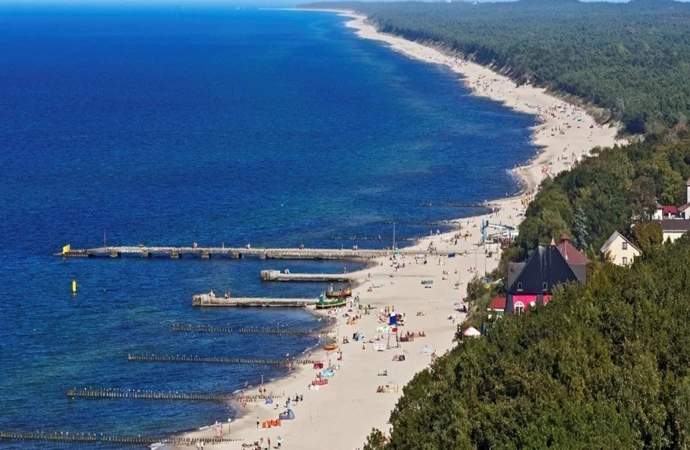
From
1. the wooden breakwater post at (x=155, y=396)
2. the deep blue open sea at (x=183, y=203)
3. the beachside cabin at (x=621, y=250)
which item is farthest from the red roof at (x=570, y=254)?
the wooden breakwater post at (x=155, y=396)

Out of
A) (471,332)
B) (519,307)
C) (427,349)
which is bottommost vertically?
(427,349)

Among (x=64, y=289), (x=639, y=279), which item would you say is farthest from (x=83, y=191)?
(x=639, y=279)

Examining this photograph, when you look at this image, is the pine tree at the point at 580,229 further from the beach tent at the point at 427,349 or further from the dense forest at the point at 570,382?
the dense forest at the point at 570,382

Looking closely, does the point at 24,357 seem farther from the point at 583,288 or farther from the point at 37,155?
the point at 37,155

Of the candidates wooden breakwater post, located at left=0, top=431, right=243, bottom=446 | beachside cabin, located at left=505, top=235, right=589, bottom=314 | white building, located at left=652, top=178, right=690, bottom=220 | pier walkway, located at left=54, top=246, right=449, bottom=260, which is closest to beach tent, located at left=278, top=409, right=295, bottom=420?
wooden breakwater post, located at left=0, top=431, right=243, bottom=446

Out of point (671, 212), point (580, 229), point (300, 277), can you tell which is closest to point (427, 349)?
point (580, 229)

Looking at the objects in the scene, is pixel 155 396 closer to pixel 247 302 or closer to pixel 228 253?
pixel 247 302
